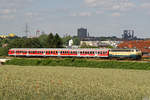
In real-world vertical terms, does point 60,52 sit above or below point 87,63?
above

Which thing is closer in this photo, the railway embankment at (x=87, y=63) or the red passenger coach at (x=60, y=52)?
the railway embankment at (x=87, y=63)

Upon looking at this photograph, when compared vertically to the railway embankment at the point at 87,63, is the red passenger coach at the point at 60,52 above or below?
above

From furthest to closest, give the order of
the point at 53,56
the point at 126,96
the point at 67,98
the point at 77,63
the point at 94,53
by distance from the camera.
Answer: the point at 53,56
the point at 94,53
the point at 77,63
the point at 126,96
the point at 67,98

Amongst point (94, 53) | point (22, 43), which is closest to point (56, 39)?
point (22, 43)

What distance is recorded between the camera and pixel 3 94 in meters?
15.9

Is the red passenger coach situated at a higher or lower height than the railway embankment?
higher

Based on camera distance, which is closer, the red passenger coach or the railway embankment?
the railway embankment

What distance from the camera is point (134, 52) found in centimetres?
5900

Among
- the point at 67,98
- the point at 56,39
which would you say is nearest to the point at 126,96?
the point at 67,98

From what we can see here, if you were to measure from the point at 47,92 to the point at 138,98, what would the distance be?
18.8 feet

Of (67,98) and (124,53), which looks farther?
(124,53)

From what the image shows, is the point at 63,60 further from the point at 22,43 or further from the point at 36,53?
the point at 22,43

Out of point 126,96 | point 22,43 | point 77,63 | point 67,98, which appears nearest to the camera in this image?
point 67,98

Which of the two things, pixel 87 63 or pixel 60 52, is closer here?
pixel 87 63
